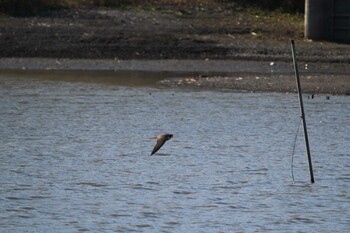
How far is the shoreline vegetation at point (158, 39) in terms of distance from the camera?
24.0 metres

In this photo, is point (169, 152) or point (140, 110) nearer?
point (169, 152)

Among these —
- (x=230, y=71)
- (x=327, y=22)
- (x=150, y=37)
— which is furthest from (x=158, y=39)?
(x=327, y=22)

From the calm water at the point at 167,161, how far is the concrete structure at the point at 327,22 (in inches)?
249

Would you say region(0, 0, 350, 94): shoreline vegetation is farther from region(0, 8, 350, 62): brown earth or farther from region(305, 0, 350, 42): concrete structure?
region(305, 0, 350, 42): concrete structure

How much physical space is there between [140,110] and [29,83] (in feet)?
13.1

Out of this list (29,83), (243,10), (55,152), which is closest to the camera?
(55,152)

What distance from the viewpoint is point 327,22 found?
26.2 meters

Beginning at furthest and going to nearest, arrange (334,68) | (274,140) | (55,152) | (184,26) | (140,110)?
1. (184,26)
2. (334,68)
3. (140,110)
4. (274,140)
5. (55,152)

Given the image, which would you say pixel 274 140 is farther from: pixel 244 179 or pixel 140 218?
pixel 140 218

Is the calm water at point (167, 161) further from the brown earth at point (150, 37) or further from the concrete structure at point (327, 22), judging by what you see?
the concrete structure at point (327, 22)

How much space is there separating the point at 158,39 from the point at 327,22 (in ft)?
13.1

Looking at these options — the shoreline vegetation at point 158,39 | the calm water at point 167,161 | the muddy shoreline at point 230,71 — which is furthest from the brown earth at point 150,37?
the calm water at point 167,161

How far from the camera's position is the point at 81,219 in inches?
433

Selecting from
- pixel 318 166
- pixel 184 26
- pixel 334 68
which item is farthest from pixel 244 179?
pixel 184 26
